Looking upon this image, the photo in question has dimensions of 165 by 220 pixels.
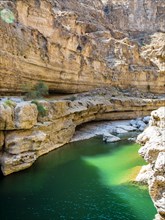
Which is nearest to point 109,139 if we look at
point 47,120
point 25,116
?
point 47,120

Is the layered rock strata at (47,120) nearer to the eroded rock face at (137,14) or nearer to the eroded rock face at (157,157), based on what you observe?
the eroded rock face at (157,157)

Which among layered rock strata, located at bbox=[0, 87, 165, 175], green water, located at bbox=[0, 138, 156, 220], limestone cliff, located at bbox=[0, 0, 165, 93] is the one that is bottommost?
green water, located at bbox=[0, 138, 156, 220]

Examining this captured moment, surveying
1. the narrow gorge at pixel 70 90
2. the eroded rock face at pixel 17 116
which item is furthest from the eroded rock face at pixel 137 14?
the eroded rock face at pixel 17 116

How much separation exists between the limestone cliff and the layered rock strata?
282 centimetres

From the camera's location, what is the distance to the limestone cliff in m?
23.1

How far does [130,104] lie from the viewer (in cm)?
3722

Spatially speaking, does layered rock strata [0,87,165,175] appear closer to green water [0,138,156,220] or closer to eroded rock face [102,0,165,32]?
green water [0,138,156,220]

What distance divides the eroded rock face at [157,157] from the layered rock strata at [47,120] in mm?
9402

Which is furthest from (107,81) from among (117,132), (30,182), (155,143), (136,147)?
(155,143)

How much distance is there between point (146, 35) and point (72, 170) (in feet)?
168

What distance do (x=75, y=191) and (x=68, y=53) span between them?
1922 cm

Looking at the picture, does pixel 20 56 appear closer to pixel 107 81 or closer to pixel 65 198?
pixel 65 198

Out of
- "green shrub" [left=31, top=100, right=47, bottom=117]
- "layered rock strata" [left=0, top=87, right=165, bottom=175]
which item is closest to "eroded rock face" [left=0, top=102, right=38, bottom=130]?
"layered rock strata" [left=0, top=87, right=165, bottom=175]

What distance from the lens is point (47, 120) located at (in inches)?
872
